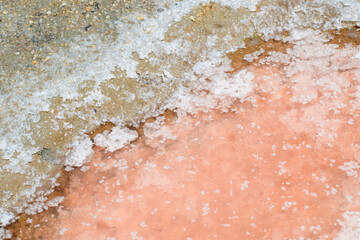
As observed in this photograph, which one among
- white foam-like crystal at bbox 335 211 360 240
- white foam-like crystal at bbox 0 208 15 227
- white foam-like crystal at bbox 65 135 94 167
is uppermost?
white foam-like crystal at bbox 65 135 94 167

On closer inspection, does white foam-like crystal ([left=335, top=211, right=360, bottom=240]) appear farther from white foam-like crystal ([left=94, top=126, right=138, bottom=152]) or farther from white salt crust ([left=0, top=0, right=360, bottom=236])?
white foam-like crystal ([left=94, top=126, right=138, bottom=152])

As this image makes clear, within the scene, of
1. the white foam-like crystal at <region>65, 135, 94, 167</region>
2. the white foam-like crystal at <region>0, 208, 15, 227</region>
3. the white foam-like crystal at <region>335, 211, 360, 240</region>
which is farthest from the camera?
the white foam-like crystal at <region>65, 135, 94, 167</region>

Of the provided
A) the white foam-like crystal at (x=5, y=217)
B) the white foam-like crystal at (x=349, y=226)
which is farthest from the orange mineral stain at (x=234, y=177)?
the white foam-like crystal at (x=5, y=217)

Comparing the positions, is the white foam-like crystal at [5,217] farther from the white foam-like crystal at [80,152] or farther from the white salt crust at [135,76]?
the white foam-like crystal at [80,152]

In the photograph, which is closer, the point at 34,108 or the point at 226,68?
the point at 34,108

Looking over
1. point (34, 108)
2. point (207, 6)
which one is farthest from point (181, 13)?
point (34, 108)

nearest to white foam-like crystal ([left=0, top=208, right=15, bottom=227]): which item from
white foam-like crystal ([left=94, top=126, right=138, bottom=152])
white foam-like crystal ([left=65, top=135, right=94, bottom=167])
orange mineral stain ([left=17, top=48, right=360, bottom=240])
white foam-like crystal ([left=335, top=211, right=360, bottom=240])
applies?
orange mineral stain ([left=17, top=48, right=360, bottom=240])

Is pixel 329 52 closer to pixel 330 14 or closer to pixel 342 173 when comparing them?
pixel 330 14

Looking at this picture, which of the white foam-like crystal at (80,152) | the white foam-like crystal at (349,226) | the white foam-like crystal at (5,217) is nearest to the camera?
the white foam-like crystal at (349,226)
